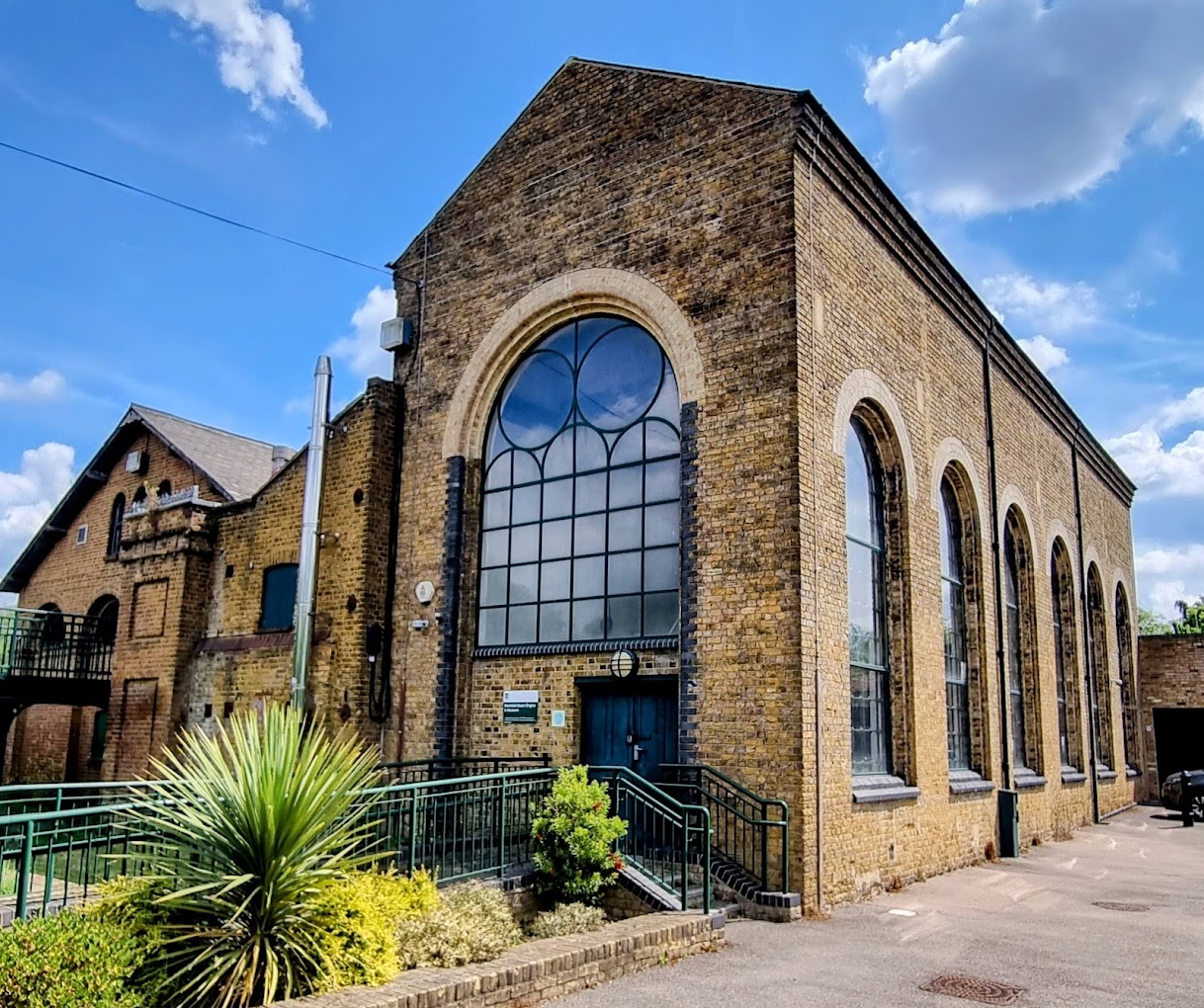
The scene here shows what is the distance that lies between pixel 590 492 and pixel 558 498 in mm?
564

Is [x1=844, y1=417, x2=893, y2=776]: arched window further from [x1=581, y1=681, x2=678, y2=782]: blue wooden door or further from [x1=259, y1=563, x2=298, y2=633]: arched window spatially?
[x1=259, y1=563, x2=298, y2=633]: arched window

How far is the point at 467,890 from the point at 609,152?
9424 millimetres

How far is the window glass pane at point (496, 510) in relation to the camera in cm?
1432

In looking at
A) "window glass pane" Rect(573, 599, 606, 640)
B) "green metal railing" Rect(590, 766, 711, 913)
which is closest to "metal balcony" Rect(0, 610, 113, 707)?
"window glass pane" Rect(573, 599, 606, 640)

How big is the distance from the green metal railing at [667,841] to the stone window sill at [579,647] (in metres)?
1.70

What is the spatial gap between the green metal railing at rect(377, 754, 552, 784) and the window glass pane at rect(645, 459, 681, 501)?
3451mm

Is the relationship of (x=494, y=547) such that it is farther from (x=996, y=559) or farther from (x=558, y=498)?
(x=996, y=559)

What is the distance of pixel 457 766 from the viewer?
530 inches

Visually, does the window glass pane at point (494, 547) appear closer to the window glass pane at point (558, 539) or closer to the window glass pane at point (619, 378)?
the window glass pane at point (558, 539)

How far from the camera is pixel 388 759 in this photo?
14188mm

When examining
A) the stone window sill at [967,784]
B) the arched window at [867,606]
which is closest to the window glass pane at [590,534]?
the arched window at [867,606]

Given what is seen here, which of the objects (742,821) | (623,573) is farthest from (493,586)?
(742,821)

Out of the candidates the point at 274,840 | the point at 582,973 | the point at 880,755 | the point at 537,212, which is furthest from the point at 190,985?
the point at 537,212

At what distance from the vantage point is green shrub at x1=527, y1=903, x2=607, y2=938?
873cm
